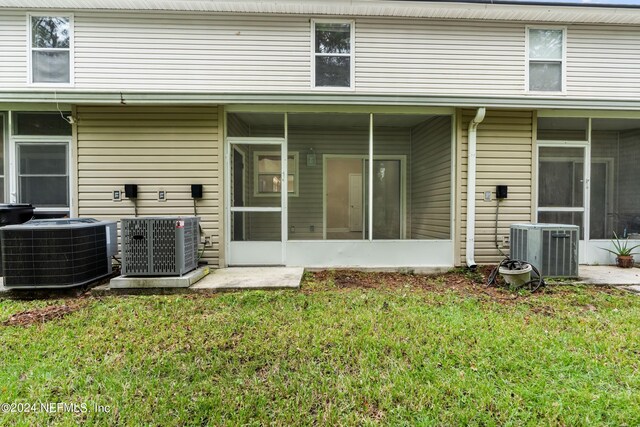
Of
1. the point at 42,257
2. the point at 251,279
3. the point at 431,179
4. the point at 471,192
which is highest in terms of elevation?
the point at 431,179

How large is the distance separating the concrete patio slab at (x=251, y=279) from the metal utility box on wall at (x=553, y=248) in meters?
3.51

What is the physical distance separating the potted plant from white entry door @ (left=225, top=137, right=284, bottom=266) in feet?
19.4

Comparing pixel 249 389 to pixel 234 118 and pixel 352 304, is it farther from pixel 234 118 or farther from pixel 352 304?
pixel 234 118

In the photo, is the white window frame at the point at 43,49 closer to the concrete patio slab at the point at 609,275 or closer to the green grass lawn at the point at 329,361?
the green grass lawn at the point at 329,361

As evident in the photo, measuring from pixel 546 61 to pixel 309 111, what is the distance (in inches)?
174

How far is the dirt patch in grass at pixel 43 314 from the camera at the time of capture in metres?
3.22

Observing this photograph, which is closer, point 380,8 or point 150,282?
point 150,282

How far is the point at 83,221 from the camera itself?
444 cm

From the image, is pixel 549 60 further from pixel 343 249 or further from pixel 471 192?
pixel 343 249

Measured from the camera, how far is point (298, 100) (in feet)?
16.2

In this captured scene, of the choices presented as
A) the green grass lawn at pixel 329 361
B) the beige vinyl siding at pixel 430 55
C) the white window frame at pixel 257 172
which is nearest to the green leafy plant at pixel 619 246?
the green grass lawn at pixel 329 361

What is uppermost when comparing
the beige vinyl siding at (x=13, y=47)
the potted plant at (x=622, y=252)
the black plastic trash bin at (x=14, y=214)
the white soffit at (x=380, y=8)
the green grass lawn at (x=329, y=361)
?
→ the white soffit at (x=380, y=8)

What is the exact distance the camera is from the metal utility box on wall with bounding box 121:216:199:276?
414 cm

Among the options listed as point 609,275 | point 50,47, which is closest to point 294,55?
point 50,47
